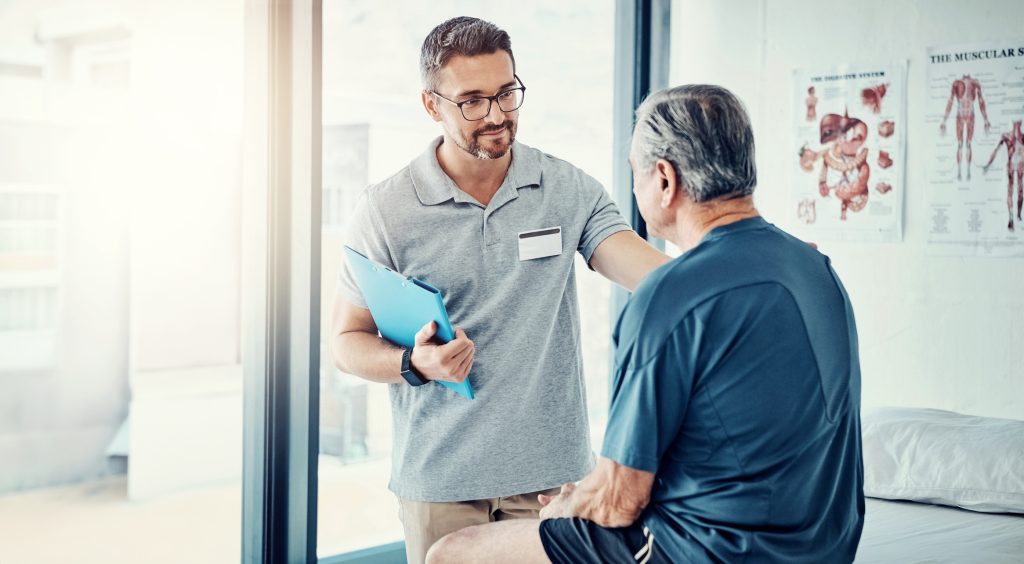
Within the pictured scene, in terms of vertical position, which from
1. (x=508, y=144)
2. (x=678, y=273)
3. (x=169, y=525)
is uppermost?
(x=508, y=144)

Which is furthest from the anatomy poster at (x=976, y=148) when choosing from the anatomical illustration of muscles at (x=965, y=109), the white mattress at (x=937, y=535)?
the white mattress at (x=937, y=535)

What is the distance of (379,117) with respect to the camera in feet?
9.73

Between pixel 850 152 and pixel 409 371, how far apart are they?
73.9 inches

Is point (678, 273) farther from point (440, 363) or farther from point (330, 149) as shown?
point (330, 149)

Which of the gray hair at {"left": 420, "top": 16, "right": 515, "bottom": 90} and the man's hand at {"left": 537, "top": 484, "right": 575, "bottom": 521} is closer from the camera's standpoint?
the man's hand at {"left": 537, "top": 484, "right": 575, "bottom": 521}

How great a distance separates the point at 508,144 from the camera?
190 centimetres

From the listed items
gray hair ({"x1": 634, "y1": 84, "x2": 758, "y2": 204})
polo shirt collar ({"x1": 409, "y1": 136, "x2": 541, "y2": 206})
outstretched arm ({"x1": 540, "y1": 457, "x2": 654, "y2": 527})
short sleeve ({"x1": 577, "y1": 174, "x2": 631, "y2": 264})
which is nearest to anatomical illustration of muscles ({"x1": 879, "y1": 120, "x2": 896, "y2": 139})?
short sleeve ({"x1": 577, "y1": 174, "x2": 631, "y2": 264})

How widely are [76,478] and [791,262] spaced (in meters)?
1.96

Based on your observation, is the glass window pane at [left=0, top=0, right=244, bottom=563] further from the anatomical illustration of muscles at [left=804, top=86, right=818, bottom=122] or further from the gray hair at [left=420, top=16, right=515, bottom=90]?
the anatomical illustration of muscles at [left=804, top=86, right=818, bottom=122]

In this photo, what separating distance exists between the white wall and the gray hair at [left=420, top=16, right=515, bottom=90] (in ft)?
5.09

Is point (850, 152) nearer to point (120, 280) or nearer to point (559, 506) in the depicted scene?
point (559, 506)

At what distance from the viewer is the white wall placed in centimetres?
271

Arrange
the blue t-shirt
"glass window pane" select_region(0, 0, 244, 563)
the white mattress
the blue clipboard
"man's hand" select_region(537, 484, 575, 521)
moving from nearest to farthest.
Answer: the blue t-shirt, "man's hand" select_region(537, 484, 575, 521), the blue clipboard, the white mattress, "glass window pane" select_region(0, 0, 244, 563)

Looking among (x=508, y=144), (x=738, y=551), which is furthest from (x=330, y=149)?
(x=738, y=551)
